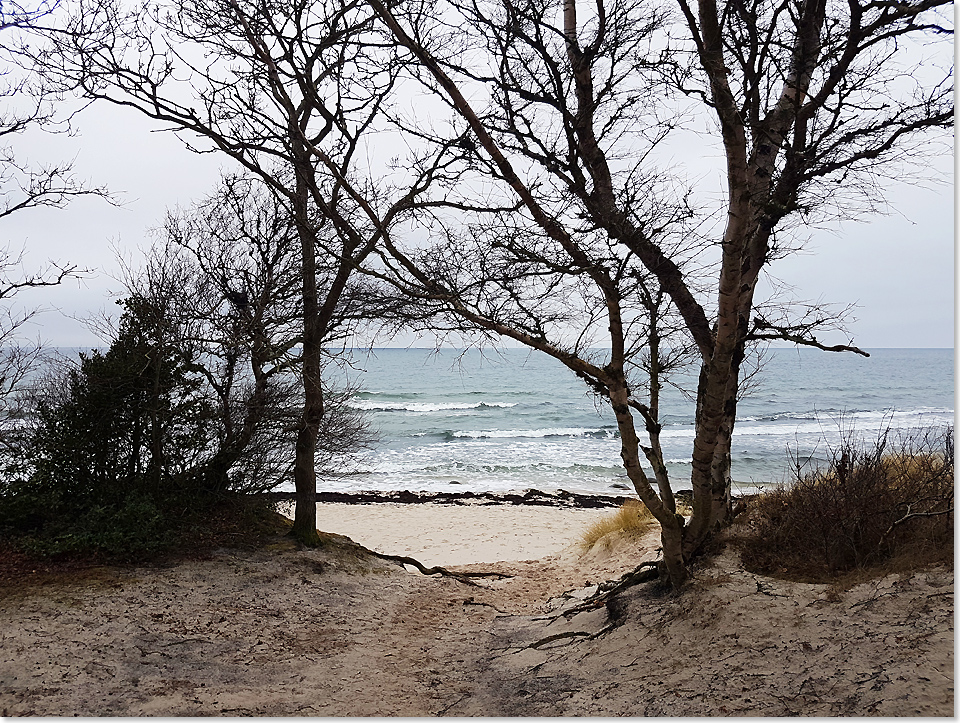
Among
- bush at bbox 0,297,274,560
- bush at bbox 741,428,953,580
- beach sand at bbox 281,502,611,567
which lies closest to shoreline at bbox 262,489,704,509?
beach sand at bbox 281,502,611,567

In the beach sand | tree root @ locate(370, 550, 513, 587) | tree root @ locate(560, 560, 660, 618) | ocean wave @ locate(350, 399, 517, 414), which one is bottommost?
the beach sand

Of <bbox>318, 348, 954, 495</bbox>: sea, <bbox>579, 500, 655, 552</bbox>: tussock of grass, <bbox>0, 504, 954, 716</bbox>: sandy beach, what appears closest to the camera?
<bbox>0, 504, 954, 716</bbox>: sandy beach

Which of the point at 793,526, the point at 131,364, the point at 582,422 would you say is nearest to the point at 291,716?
the point at 793,526

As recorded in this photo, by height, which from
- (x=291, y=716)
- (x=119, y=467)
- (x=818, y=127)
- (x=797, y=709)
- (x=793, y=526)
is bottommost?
(x=291, y=716)

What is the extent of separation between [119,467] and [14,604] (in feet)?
5.25

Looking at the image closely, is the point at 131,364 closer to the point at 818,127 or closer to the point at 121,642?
the point at 121,642

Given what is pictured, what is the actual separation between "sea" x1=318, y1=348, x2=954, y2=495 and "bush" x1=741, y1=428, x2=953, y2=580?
0.64 m

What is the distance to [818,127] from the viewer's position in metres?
3.97

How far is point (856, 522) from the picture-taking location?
4008 millimetres

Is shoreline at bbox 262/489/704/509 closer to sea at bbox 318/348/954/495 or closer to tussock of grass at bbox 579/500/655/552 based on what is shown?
sea at bbox 318/348/954/495

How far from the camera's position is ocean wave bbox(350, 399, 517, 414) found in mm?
25062

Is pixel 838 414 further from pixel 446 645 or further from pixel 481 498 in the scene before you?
pixel 446 645

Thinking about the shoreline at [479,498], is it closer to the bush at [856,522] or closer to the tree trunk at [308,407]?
the tree trunk at [308,407]

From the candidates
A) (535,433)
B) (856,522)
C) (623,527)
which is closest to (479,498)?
(623,527)
